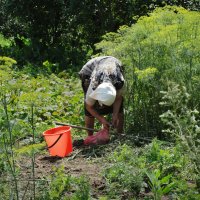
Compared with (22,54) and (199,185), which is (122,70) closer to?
(199,185)

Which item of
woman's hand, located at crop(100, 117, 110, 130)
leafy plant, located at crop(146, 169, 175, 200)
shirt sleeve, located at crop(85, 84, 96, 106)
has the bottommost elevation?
leafy plant, located at crop(146, 169, 175, 200)

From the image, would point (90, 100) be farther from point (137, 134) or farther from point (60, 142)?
point (137, 134)

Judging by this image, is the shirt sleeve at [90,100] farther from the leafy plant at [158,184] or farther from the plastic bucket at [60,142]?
the leafy plant at [158,184]

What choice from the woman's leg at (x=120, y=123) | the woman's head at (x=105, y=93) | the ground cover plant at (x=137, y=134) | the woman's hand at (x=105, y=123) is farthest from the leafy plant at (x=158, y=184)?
the woman's leg at (x=120, y=123)

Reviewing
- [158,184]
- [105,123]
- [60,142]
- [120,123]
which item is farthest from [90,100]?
[158,184]

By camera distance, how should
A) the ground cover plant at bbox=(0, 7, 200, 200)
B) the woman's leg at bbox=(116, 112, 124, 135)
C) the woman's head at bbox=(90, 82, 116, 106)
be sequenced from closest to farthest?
the ground cover plant at bbox=(0, 7, 200, 200) < the woman's head at bbox=(90, 82, 116, 106) < the woman's leg at bbox=(116, 112, 124, 135)

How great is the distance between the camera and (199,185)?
379 cm

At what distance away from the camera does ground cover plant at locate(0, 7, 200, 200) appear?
11.6ft

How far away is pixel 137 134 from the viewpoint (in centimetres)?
556

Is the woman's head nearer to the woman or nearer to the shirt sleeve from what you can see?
the woman

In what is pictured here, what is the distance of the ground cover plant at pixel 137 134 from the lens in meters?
3.55

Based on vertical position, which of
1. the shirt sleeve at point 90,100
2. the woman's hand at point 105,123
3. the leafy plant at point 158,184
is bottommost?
the leafy plant at point 158,184

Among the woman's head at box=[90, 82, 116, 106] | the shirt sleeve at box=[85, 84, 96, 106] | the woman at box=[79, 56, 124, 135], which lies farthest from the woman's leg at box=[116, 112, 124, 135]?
the woman's head at box=[90, 82, 116, 106]

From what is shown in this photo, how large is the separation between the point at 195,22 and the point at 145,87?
34.7 inches
